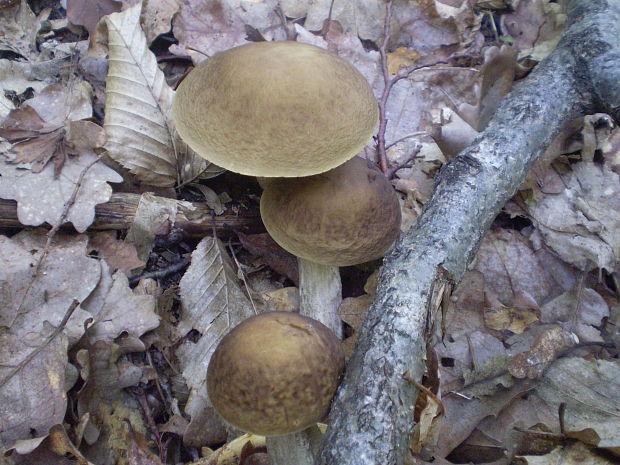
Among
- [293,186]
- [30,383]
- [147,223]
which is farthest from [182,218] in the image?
[30,383]

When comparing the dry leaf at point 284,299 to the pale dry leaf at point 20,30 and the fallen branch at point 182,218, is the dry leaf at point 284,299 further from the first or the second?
the pale dry leaf at point 20,30

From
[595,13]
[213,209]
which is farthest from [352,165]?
[595,13]

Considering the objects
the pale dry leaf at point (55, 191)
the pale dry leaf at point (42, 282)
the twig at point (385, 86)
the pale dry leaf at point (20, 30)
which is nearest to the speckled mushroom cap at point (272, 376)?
the pale dry leaf at point (42, 282)

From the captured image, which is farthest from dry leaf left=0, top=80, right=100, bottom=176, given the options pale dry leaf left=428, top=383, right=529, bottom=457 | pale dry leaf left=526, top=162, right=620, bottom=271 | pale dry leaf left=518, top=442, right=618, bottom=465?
pale dry leaf left=526, top=162, right=620, bottom=271

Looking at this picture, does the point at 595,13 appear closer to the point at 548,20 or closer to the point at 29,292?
the point at 548,20

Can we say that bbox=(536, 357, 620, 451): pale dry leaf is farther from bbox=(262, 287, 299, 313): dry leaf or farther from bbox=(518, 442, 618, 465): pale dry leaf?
bbox=(262, 287, 299, 313): dry leaf
